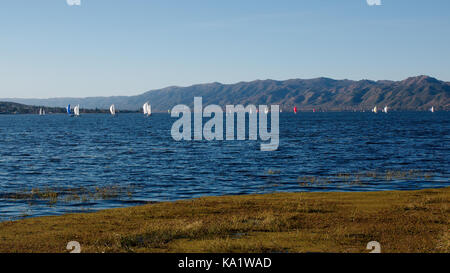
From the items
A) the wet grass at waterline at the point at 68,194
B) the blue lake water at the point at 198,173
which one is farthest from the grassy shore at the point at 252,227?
the wet grass at waterline at the point at 68,194

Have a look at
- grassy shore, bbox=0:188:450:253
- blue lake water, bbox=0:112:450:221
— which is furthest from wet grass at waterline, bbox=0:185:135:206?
grassy shore, bbox=0:188:450:253

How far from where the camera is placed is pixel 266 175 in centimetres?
3659

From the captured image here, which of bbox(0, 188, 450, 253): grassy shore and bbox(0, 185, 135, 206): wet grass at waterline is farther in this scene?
bbox(0, 185, 135, 206): wet grass at waterline

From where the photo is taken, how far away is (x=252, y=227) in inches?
659

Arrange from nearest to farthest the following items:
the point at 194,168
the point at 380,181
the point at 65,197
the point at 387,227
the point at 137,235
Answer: the point at 137,235 → the point at 387,227 → the point at 65,197 → the point at 380,181 → the point at 194,168

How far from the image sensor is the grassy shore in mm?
13969

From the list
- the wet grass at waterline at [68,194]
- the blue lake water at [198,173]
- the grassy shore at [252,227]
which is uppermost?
the grassy shore at [252,227]

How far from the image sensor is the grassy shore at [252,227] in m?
14.0

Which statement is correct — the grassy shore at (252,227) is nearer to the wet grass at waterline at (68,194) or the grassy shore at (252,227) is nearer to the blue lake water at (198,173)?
the blue lake water at (198,173)

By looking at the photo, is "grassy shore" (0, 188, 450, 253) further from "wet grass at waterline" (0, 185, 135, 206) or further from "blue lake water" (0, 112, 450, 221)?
"wet grass at waterline" (0, 185, 135, 206)
